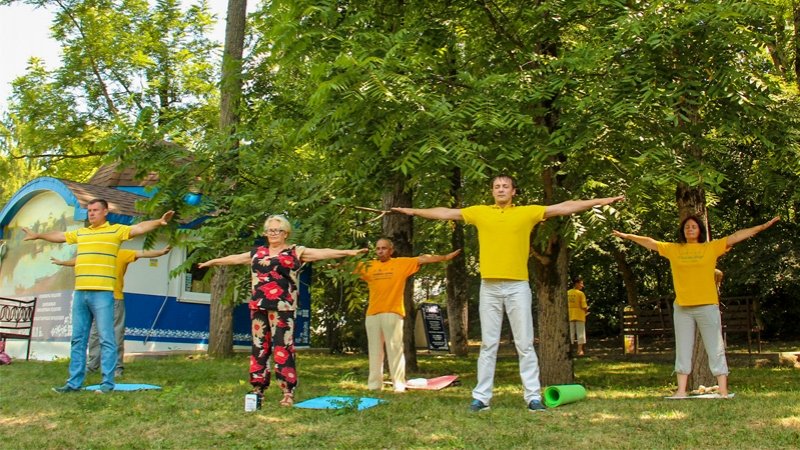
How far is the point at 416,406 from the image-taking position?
7359mm

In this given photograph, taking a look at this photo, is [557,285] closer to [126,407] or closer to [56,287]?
[126,407]

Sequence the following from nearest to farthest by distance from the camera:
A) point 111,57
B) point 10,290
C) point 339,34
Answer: point 339,34 < point 10,290 < point 111,57

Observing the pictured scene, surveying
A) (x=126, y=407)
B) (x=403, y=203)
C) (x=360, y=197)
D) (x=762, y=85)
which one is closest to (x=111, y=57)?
(x=403, y=203)

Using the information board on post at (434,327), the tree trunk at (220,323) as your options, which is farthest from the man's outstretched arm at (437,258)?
the information board on post at (434,327)

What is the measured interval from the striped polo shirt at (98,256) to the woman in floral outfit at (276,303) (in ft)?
6.85

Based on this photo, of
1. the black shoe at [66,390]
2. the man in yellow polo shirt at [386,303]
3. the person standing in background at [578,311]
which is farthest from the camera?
the person standing in background at [578,311]

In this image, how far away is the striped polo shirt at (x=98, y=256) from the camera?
342 inches

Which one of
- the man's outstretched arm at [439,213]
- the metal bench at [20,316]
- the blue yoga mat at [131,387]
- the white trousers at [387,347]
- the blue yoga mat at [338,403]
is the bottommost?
the blue yoga mat at [338,403]

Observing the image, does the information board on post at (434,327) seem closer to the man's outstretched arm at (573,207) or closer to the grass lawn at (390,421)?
the grass lawn at (390,421)

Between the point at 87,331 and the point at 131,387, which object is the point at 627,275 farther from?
the point at 87,331

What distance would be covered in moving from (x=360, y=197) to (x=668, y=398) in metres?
4.13

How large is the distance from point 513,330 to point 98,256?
15.3ft

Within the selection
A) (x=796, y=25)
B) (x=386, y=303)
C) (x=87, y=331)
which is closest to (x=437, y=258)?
(x=386, y=303)

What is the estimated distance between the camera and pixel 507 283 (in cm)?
727
